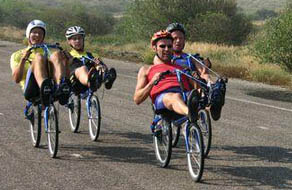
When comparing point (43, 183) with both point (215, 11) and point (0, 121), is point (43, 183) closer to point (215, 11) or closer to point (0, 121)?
point (0, 121)

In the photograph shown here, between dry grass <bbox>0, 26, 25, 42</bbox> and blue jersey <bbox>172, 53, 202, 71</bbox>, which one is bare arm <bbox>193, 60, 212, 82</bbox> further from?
dry grass <bbox>0, 26, 25, 42</bbox>

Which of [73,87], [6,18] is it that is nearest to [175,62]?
[73,87]

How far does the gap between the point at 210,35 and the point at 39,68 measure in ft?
96.8

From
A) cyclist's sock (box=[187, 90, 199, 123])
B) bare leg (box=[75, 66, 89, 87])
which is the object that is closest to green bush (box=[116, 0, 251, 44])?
bare leg (box=[75, 66, 89, 87])

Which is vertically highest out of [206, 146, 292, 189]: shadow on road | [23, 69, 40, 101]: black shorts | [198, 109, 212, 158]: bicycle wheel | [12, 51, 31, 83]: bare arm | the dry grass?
[12, 51, 31, 83]: bare arm

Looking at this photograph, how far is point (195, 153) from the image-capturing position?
645 centimetres

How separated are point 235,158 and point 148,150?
129 centimetres

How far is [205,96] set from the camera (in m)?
6.72

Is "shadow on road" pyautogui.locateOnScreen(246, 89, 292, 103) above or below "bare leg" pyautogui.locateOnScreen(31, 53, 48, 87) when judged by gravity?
below

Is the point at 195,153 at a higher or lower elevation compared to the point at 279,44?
higher

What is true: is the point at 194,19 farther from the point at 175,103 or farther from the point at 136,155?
the point at 175,103

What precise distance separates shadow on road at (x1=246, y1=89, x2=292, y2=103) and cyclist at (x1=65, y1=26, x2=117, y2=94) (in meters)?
6.20

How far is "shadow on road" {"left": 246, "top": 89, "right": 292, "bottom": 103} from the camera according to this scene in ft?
46.1

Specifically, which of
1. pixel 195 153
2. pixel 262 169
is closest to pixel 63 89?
pixel 195 153
